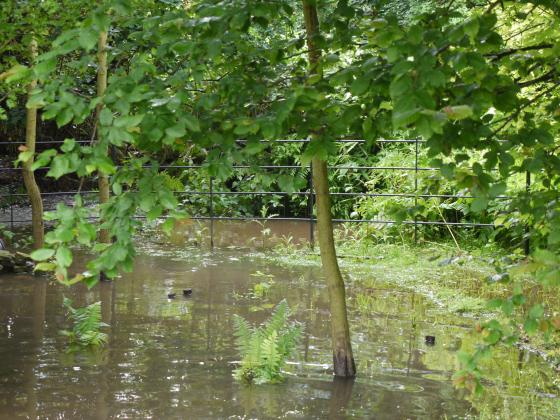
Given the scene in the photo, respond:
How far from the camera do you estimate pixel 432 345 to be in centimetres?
649

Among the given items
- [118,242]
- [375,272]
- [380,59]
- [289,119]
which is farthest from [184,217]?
[375,272]

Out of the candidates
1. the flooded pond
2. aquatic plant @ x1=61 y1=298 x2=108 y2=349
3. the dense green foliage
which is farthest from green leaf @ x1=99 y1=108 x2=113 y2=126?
aquatic plant @ x1=61 y1=298 x2=108 y2=349

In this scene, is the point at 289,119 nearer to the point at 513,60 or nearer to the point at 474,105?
the point at 474,105

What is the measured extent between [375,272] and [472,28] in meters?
6.64

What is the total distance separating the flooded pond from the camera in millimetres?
5113

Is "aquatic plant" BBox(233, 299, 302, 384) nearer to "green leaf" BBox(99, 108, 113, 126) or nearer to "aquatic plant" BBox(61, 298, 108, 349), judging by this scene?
"aquatic plant" BBox(61, 298, 108, 349)

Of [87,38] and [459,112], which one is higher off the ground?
[87,38]

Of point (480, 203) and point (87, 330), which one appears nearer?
point (480, 203)

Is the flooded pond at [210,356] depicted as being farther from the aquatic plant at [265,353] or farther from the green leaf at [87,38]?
the green leaf at [87,38]

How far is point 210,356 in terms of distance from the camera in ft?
20.4

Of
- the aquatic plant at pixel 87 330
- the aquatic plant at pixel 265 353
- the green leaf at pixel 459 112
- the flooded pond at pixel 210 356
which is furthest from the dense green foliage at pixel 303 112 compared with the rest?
the aquatic plant at pixel 87 330

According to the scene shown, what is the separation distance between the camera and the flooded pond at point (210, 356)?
511 centimetres

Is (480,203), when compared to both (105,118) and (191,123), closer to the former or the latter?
(191,123)

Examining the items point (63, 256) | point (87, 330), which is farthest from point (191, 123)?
point (87, 330)
